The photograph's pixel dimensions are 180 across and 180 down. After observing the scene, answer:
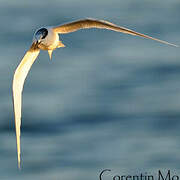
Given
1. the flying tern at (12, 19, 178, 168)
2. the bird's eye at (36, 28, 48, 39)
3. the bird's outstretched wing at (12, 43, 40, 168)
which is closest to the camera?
the flying tern at (12, 19, 178, 168)

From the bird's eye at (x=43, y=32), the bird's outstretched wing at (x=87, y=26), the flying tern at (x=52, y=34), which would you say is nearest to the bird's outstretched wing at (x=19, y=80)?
the flying tern at (x=52, y=34)

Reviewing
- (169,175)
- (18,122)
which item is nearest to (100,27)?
(18,122)

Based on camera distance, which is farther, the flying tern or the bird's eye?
the bird's eye

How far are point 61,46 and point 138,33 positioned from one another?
448cm

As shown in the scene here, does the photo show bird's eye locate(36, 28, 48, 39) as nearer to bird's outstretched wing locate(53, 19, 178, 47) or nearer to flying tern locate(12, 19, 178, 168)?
flying tern locate(12, 19, 178, 168)

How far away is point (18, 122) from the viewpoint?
95.3 feet

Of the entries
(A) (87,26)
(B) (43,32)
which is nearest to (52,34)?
(B) (43,32)

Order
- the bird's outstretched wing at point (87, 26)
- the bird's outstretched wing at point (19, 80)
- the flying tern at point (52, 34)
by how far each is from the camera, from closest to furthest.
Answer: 1. the bird's outstretched wing at point (87, 26)
2. the flying tern at point (52, 34)
3. the bird's outstretched wing at point (19, 80)

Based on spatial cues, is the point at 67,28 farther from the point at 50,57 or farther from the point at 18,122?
the point at 18,122

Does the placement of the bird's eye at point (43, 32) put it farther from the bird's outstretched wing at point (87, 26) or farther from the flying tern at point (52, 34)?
the bird's outstretched wing at point (87, 26)

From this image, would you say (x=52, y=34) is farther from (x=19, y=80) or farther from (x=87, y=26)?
(x=19, y=80)

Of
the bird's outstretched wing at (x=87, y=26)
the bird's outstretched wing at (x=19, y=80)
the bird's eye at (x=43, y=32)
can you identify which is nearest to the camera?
the bird's outstretched wing at (x=87, y=26)

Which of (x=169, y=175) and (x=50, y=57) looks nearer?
(x=50, y=57)

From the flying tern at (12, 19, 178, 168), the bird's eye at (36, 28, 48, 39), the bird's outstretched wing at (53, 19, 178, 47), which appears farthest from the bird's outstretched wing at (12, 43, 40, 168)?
the bird's outstretched wing at (53, 19, 178, 47)
